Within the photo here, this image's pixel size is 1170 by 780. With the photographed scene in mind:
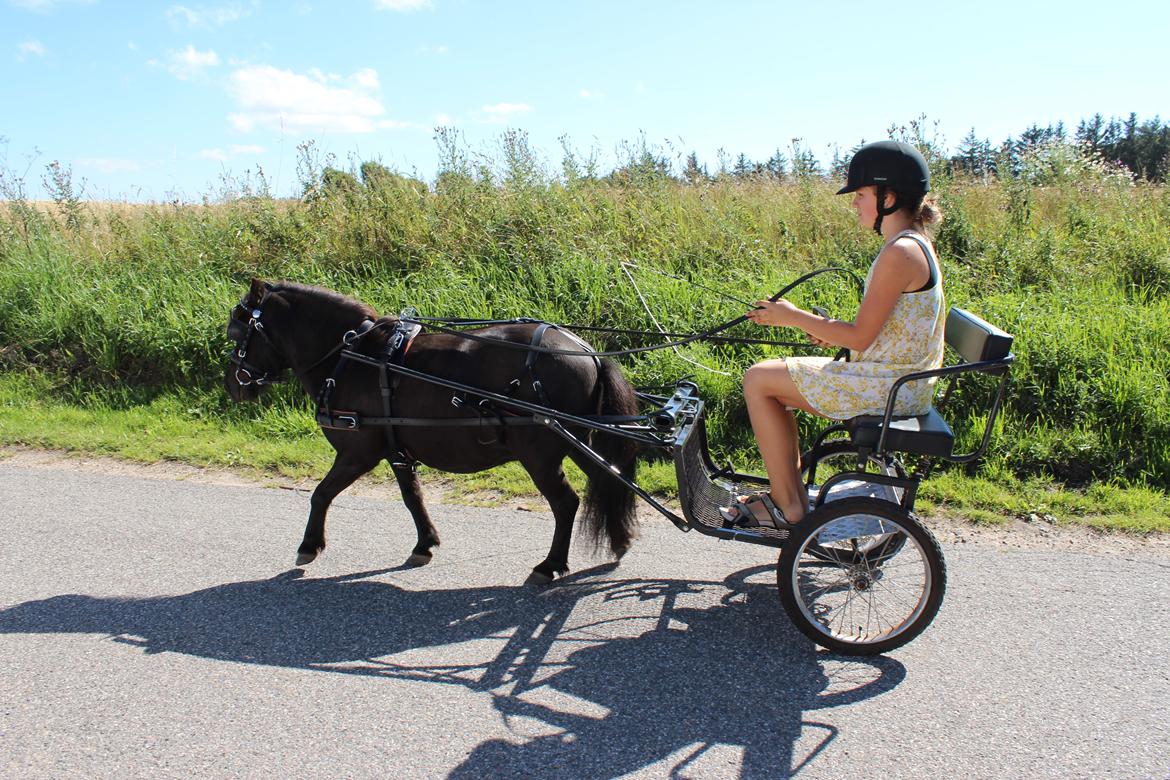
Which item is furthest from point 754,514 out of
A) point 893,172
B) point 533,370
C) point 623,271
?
point 623,271

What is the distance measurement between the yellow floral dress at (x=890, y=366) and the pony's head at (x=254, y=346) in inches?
109

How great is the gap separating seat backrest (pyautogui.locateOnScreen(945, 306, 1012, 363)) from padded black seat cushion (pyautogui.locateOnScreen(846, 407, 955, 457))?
321 millimetres

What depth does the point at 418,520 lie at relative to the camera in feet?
14.7

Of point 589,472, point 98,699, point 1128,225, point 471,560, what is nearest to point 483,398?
point 589,472

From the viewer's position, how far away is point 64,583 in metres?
4.23

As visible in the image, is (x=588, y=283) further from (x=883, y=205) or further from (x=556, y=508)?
(x=883, y=205)

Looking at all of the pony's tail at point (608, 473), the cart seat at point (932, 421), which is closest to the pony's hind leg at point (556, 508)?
the pony's tail at point (608, 473)

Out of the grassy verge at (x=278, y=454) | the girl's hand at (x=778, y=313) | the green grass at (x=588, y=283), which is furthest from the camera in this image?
the green grass at (x=588, y=283)

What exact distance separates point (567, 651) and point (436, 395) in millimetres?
1455

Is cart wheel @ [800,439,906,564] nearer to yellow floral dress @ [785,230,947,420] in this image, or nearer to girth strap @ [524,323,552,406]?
yellow floral dress @ [785,230,947,420]

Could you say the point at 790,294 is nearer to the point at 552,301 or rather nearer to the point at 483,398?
the point at 552,301

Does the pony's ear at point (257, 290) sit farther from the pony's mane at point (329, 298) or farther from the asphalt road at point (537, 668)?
the asphalt road at point (537, 668)

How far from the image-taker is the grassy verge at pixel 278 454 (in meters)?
4.82

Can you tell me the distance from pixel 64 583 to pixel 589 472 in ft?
8.99
